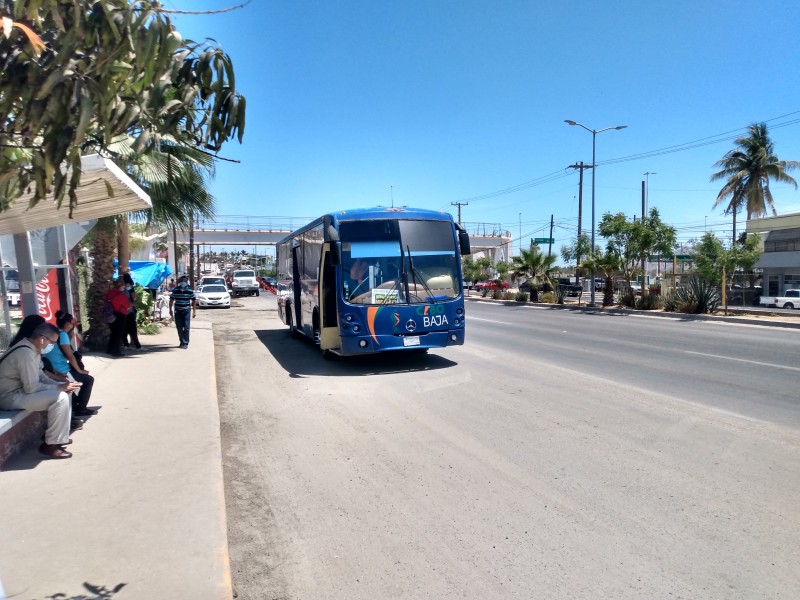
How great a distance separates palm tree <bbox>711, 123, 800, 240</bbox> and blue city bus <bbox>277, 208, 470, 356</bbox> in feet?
143

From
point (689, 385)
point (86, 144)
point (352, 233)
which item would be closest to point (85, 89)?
point (86, 144)

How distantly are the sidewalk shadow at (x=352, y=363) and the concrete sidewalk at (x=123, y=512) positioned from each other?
361 cm

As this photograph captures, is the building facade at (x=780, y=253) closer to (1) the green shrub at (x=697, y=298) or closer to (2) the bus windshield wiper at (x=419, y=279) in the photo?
(1) the green shrub at (x=697, y=298)

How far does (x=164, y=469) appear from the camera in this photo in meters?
5.68

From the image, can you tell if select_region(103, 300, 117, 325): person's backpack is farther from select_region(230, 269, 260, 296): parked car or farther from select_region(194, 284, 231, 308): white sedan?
select_region(230, 269, 260, 296): parked car

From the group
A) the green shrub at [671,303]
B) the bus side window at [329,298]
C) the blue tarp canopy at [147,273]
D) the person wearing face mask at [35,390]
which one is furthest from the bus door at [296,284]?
the green shrub at [671,303]

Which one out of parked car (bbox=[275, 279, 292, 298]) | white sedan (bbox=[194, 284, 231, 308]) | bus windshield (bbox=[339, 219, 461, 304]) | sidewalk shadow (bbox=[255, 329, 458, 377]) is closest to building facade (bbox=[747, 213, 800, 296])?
parked car (bbox=[275, 279, 292, 298])

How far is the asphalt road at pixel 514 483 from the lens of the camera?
3891mm

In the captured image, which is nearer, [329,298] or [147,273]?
[329,298]

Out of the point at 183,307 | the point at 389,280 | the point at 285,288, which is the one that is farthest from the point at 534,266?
the point at 389,280

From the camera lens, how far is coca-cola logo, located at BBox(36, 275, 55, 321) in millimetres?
10383

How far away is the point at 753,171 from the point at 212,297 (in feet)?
133

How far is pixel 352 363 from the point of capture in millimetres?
12422

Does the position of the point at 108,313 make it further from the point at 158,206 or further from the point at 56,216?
the point at 56,216
